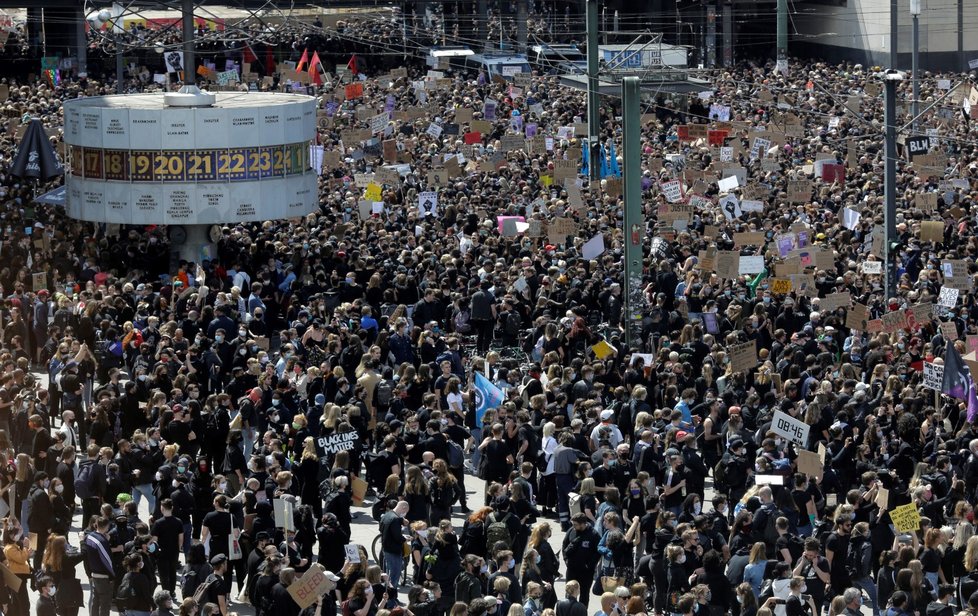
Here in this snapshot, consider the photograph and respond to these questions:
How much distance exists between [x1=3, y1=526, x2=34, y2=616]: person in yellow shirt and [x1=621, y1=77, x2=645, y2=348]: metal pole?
36.2 ft

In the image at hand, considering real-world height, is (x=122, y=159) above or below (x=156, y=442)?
above

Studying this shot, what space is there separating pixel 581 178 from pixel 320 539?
19.9 m

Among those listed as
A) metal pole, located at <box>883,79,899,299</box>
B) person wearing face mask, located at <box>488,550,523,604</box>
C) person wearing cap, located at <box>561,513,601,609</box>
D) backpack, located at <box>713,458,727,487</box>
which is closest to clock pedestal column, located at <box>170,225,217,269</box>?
metal pole, located at <box>883,79,899,299</box>

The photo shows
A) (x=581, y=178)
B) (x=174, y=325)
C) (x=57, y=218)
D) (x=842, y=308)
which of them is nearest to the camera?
(x=174, y=325)

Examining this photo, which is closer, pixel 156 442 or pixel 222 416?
pixel 156 442

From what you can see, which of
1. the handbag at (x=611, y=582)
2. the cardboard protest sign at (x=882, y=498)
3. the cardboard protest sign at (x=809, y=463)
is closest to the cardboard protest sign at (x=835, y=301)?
the cardboard protest sign at (x=809, y=463)

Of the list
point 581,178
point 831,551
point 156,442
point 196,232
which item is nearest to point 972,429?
point 831,551

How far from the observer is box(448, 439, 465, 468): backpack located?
735 inches

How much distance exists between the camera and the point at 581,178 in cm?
3531

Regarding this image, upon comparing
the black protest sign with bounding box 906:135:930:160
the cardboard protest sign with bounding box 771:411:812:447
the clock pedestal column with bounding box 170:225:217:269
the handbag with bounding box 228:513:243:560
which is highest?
the black protest sign with bounding box 906:135:930:160

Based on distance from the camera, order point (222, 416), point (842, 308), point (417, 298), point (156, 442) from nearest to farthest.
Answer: point (156, 442)
point (222, 416)
point (842, 308)
point (417, 298)

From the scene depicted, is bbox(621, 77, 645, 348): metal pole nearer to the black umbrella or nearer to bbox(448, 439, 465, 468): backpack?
bbox(448, 439, 465, 468): backpack

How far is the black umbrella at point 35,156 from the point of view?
Answer: 31906 millimetres

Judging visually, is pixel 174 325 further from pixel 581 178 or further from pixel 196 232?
pixel 581 178
